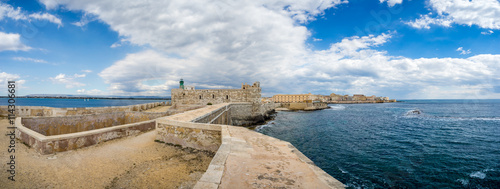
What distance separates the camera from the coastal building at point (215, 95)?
1128 inches

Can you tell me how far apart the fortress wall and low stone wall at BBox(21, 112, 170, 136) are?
15892 millimetres

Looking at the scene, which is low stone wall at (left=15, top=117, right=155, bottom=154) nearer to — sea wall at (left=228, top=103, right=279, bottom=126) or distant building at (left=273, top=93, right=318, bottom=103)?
sea wall at (left=228, top=103, right=279, bottom=126)

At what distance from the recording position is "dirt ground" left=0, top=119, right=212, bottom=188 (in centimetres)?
389

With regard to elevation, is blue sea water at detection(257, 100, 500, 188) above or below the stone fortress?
below

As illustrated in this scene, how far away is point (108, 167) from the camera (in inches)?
184

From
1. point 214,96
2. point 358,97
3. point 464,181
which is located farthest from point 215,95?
point 358,97

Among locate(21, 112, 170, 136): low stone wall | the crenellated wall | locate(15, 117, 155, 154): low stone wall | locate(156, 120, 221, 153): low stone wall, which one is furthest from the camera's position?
the crenellated wall

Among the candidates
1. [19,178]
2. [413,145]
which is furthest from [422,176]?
[19,178]

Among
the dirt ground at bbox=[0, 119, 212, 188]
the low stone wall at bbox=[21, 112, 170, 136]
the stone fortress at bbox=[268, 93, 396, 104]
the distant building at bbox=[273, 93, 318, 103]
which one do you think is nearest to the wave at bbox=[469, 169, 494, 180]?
the dirt ground at bbox=[0, 119, 212, 188]

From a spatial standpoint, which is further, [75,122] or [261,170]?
[75,122]

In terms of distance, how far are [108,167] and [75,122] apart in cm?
855

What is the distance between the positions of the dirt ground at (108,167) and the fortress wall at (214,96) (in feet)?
73.9

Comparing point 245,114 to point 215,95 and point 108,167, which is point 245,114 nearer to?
point 215,95

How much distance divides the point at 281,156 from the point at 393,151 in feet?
43.3
